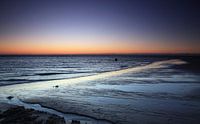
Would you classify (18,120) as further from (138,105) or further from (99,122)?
(138,105)

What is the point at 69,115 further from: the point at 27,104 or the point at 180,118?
the point at 180,118

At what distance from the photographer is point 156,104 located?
1259cm

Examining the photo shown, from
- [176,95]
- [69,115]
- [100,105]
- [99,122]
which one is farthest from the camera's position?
[176,95]

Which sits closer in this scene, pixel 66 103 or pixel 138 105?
pixel 138 105

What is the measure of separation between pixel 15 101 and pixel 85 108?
5272 millimetres

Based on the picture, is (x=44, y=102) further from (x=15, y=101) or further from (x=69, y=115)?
(x=69, y=115)

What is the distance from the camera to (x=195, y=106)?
1188cm

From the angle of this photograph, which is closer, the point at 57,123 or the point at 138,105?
the point at 57,123

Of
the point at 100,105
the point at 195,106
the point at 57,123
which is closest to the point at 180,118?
the point at 195,106

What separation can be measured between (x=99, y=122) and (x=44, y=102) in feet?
18.8

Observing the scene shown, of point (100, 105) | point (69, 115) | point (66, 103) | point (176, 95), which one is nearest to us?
point (69, 115)

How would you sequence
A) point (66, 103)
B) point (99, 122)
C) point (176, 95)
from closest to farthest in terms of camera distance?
1. point (99, 122)
2. point (66, 103)
3. point (176, 95)

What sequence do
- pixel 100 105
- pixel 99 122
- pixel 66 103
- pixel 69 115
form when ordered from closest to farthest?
1. pixel 99 122
2. pixel 69 115
3. pixel 100 105
4. pixel 66 103

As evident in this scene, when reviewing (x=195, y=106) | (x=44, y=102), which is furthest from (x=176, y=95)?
(x=44, y=102)
